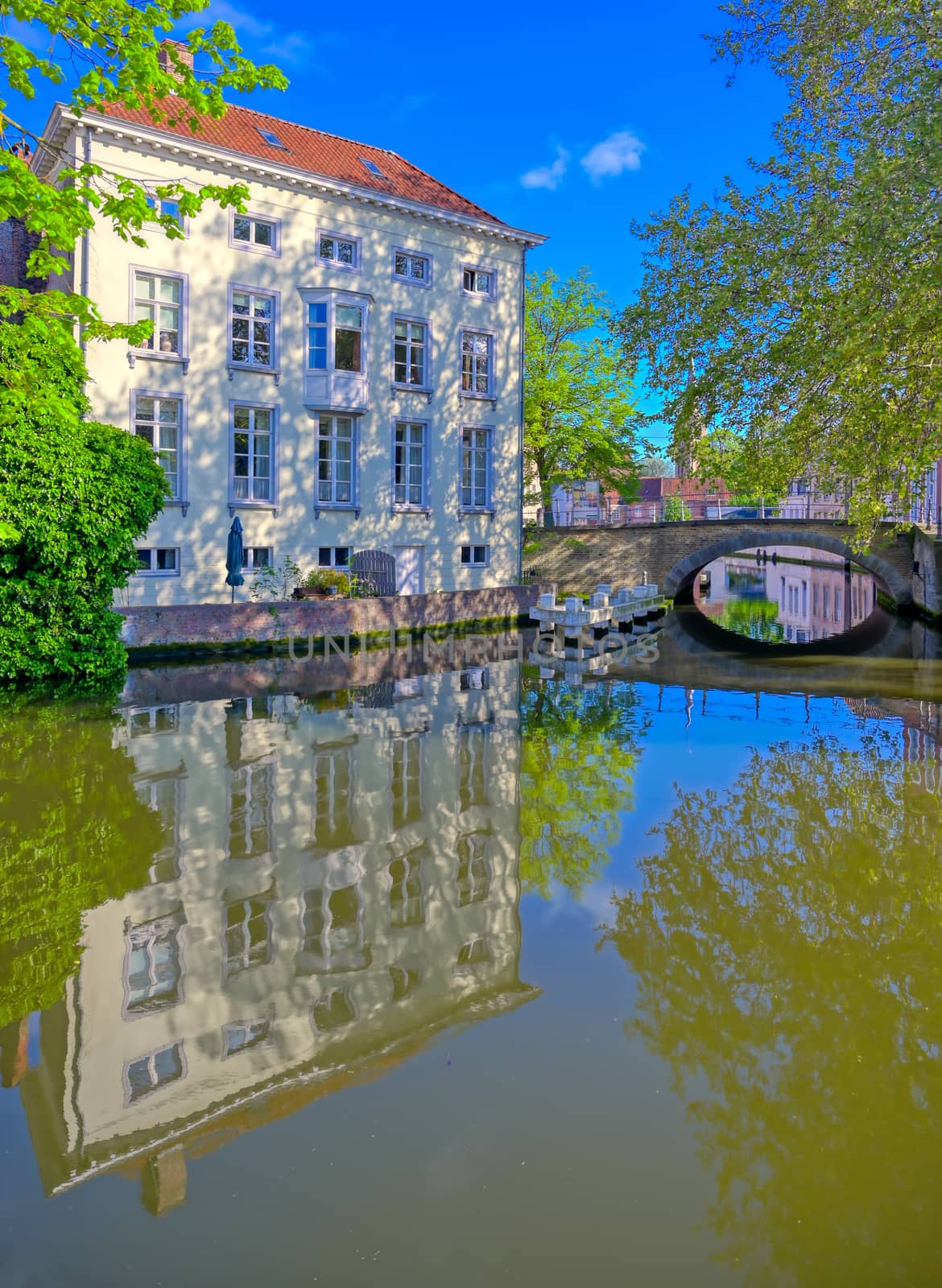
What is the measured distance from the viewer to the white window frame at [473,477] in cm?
2773

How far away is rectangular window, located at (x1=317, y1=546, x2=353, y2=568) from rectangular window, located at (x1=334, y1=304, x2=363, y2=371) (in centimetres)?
439

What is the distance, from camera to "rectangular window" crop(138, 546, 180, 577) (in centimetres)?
2141

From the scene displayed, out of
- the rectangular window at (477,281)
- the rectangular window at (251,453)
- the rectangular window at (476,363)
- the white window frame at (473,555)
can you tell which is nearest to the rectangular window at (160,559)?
the rectangular window at (251,453)

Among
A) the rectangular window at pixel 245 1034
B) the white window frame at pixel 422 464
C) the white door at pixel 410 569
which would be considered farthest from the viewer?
the white door at pixel 410 569

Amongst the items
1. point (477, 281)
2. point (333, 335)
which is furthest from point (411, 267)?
point (333, 335)

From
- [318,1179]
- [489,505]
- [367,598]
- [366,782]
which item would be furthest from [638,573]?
[318,1179]

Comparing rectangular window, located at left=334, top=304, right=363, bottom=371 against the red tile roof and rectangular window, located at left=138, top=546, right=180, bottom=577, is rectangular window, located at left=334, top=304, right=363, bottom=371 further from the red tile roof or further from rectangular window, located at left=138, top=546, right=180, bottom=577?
rectangular window, located at left=138, top=546, right=180, bottom=577

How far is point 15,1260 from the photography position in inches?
126

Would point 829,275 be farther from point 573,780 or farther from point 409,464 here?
point 409,464

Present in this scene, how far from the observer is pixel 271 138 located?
25094 mm

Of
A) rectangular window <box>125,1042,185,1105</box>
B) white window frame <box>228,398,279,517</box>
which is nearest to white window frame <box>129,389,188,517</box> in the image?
Result: white window frame <box>228,398,279,517</box>

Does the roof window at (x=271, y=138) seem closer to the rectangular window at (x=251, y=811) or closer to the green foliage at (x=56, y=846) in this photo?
the green foliage at (x=56, y=846)

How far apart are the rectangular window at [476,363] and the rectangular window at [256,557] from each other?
26.3 ft

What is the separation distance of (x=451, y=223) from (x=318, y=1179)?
26.8m
